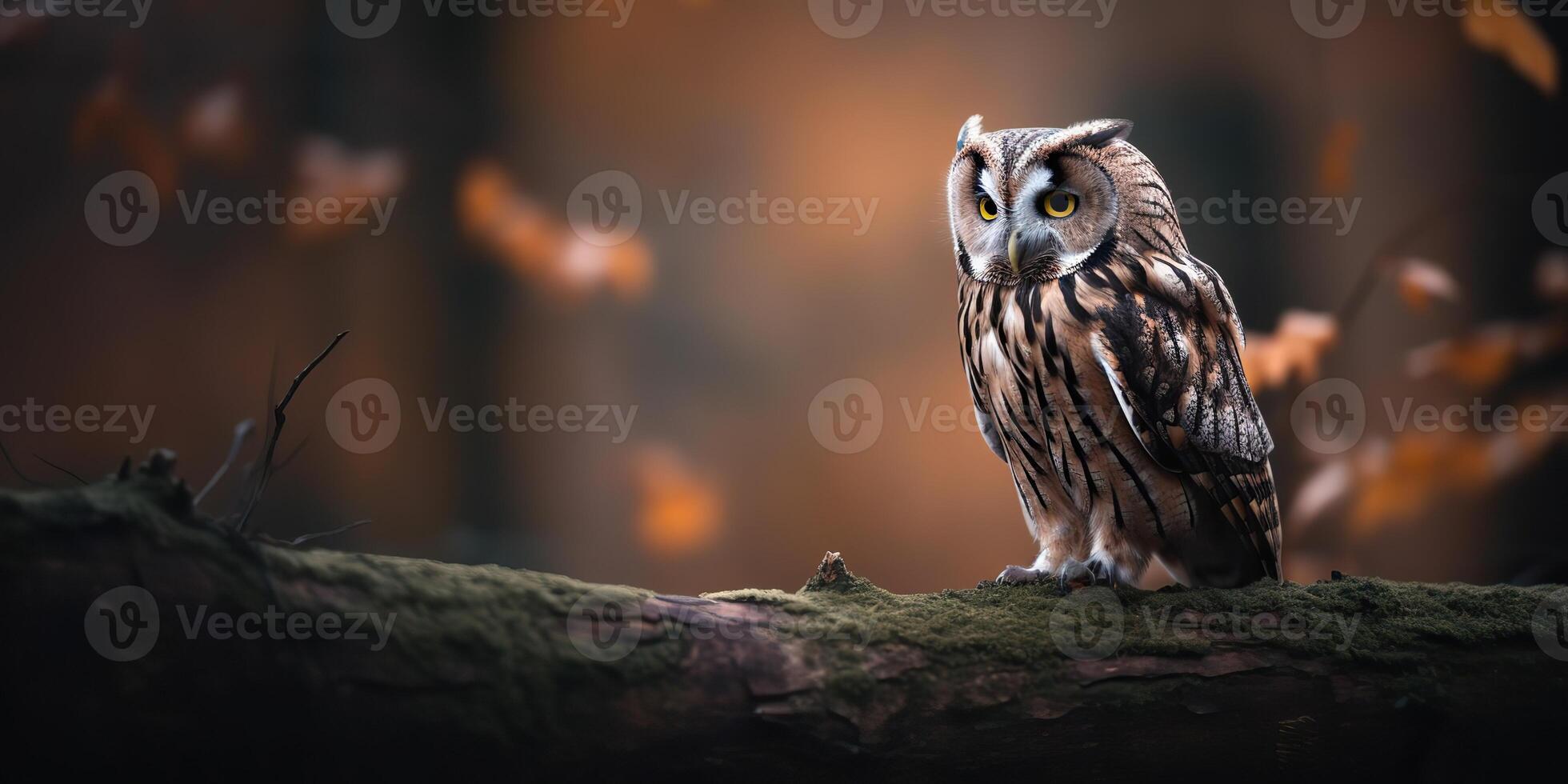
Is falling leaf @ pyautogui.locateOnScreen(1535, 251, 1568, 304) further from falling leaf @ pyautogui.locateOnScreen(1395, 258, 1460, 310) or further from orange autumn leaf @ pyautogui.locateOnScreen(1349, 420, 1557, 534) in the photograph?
orange autumn leaf @ pyautogui.locateOnScreen(1349, 420, 1557, 534)

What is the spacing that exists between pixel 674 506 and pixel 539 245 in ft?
2.67

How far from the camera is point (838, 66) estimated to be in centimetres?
255

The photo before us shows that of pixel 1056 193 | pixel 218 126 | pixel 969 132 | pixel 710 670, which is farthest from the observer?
pixel 218 126

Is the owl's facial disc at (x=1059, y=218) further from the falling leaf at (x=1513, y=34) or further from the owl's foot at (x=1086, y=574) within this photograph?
the falling leaf at (x=1513, y=34)

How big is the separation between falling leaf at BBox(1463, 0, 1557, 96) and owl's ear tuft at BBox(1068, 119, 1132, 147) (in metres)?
1.65

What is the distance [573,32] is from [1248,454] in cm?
205

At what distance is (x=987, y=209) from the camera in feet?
5.08

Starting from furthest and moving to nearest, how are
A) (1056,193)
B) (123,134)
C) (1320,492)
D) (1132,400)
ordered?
(1320,492) → (123,134) → (1056,193) → (1132,400)

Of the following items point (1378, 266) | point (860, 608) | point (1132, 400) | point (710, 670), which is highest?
point (1378, 266)

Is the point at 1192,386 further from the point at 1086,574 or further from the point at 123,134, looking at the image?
the point at 123,134

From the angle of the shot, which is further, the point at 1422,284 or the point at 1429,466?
the point at 1429,466

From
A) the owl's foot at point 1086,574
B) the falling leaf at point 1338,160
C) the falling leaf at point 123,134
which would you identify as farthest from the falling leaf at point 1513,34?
the falling leaf at point 123,134

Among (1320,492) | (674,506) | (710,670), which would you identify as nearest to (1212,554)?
(710,670)

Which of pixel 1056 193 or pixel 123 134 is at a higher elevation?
pixel 123 134
